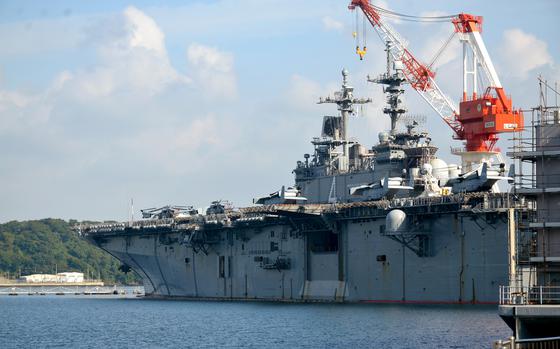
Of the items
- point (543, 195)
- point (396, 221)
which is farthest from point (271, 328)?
point (543, 195)

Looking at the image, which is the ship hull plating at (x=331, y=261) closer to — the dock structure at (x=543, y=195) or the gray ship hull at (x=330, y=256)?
the gray ship hull at (x=330, y=256)

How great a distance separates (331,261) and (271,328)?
14.9 m

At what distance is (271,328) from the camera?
43938 millimetres

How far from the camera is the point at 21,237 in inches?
7269

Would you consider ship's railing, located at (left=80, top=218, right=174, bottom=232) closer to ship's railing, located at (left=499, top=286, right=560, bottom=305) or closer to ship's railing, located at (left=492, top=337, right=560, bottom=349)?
ship's railing, located at (left=499, top=286, right=560, bottom=305)

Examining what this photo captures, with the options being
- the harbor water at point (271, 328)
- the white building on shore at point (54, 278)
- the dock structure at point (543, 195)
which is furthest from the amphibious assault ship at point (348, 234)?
the white building on shore at point (54, 278)

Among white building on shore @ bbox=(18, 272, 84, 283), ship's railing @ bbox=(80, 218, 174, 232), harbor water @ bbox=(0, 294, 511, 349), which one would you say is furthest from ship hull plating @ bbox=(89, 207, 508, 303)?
white building on shore @ bbox=(18, 272, 84, 283)

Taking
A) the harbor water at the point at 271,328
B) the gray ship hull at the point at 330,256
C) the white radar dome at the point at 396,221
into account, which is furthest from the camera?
the white radar dome at the point at 396,221

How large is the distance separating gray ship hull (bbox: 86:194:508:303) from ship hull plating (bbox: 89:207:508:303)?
5 centimetres

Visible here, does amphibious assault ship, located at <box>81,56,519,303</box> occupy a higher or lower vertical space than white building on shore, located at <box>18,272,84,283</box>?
higher

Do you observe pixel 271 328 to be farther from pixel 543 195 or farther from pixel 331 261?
pixel 543 195

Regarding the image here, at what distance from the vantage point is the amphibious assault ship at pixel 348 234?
5000cm

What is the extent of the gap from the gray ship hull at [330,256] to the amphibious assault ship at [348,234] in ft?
0.20

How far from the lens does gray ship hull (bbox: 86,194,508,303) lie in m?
49.4
